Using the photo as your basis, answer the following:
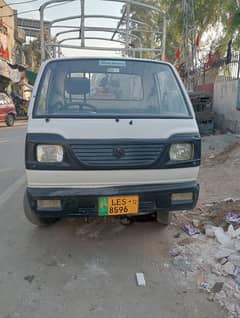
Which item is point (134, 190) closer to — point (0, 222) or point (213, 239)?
point (213, 239)

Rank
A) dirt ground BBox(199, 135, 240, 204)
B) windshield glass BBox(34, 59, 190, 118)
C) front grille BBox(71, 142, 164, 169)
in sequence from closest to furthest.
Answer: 1. front grille BBox(71, 142, 164, 169)
2. windshield glass BBox(34, 59, 190, 118)
3. dirt ground BBox(199, 135, 240, 204)

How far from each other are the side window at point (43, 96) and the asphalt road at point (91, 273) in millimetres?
1478

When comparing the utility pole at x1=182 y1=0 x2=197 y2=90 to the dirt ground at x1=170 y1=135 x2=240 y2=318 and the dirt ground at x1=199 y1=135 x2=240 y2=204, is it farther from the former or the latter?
the dirt ground at x1=170 y1=135 x2=240 y2=318

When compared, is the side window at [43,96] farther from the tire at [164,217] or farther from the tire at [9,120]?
the tire at [9,120]

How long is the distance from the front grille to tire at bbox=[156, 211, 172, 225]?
0.98 metres

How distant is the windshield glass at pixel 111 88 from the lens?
340 cm

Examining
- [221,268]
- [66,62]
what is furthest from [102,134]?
Result: [221,268]

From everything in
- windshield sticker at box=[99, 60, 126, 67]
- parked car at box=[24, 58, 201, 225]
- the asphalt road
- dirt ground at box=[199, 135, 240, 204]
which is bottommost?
the asphalt road

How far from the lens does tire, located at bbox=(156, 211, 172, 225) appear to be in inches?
147

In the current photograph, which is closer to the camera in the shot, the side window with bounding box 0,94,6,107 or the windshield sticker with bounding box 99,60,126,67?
the windshield sticker with bounding box 99,60,126,67

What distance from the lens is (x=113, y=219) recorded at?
4.12 m

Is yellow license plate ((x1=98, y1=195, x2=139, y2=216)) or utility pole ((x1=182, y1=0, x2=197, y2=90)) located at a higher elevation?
utility pole ((x1=182, y1=0, x2=197, y2=90))

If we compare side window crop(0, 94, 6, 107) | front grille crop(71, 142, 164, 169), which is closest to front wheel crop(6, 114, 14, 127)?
side window crop(0, 94, 6, 107)

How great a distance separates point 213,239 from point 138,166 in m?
1.35
